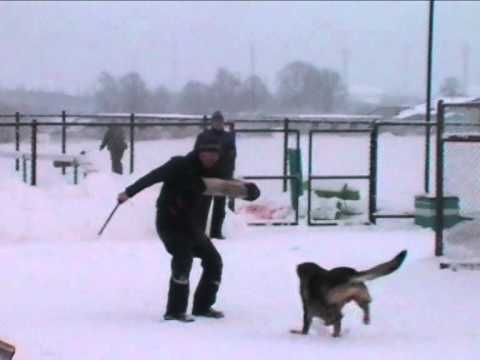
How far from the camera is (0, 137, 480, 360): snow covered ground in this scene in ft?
26.0

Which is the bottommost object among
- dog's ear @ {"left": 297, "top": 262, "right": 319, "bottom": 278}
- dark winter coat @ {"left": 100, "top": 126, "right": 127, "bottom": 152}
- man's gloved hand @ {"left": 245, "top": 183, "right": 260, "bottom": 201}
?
dog's ear @ {"left": 297, "top": 262, "right": 319, "bottom": 278}

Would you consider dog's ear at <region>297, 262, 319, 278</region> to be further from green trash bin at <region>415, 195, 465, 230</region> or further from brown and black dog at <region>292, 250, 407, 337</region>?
green trash bin at <region>415, 195, 465, 230</region>

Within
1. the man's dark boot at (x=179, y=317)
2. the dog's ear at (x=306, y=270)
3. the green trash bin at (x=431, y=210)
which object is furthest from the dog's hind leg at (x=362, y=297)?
the green trash bin at (x=431, y=210)

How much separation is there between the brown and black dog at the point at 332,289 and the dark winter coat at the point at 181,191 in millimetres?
1106

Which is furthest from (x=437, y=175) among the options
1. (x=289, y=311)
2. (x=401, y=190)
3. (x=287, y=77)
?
(x=287, y=77)

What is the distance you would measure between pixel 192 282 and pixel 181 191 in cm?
234

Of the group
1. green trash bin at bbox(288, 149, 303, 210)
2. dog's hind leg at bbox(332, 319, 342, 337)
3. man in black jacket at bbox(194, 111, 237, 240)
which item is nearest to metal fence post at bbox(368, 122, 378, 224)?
green trash bin at bbox(288, 149, 303, 210)

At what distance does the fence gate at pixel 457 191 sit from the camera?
39.5 feet

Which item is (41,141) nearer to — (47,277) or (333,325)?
(47,277)

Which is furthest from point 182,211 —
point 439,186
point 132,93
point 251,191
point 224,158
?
point 132,93

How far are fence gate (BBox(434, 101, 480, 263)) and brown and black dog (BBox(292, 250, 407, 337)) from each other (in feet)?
11.6

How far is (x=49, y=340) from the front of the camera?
805 centimetres

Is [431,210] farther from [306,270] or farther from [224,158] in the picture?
[306,270]

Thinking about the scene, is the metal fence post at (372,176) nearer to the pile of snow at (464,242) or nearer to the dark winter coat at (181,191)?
the pile of snow at (464,242)
